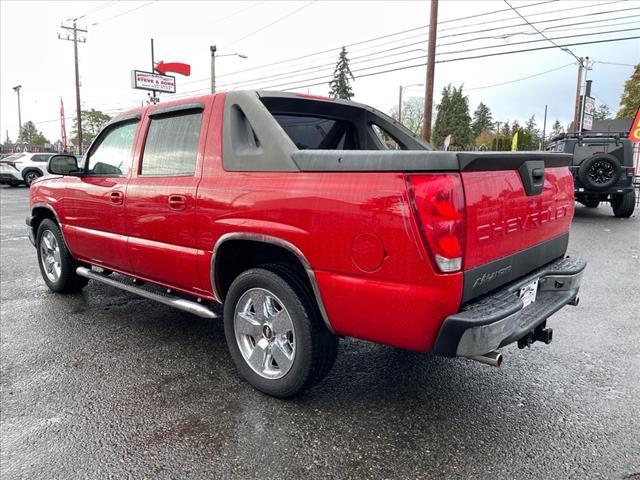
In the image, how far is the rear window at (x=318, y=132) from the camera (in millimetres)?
3578

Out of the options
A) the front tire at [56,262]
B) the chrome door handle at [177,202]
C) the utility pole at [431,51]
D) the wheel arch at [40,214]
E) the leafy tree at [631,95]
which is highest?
the leafy tree at [631,95]

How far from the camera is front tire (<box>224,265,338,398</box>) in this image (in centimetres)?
271

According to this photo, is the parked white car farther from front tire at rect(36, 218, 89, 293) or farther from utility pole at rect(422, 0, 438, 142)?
front tire at rect(36, 218, 89, 293)

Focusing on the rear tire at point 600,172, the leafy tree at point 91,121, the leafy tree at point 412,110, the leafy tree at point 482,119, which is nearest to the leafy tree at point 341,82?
the leafy tree at point 412,110

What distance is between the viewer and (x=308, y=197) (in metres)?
2.51

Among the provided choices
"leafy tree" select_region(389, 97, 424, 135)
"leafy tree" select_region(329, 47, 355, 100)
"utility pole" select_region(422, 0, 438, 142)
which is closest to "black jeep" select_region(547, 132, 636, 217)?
"utility pole" select_region(422, 0, 438, 142)

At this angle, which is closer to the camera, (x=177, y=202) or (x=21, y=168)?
(x=177, y=202)

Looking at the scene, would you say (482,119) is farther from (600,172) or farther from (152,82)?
(600,172)

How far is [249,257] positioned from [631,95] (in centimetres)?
6016

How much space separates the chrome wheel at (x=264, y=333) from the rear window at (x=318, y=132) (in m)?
1.22

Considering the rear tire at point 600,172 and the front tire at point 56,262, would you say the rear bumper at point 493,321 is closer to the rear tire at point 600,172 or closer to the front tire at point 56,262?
the front tire at point 56,262

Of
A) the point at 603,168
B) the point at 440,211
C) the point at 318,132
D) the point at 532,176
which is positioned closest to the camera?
the point at 440,211

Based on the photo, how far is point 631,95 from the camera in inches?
1991

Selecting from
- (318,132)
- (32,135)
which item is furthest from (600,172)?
(32,135)
